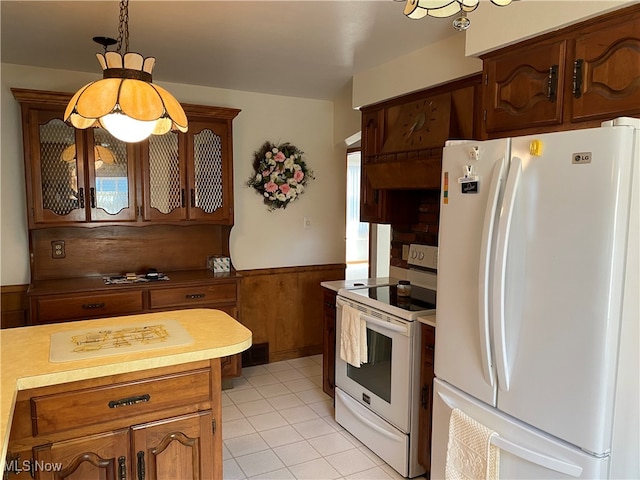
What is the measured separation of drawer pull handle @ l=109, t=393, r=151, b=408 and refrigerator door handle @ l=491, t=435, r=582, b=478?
1.38 meters

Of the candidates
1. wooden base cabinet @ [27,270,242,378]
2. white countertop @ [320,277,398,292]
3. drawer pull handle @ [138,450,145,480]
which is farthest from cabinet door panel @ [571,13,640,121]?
wooden base cabinet @ [27,270,242,378]

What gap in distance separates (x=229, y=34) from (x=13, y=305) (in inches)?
96.9

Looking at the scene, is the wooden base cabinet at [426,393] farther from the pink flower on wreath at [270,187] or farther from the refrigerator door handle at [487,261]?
the pink flower on wreath at [270,187]

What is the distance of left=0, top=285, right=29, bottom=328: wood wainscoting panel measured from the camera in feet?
11.0

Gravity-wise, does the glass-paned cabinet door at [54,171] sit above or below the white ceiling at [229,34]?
below

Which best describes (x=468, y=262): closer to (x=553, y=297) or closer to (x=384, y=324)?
(x=553, y=297)

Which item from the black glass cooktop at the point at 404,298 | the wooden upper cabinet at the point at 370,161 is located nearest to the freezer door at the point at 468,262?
the black glass cooktop at the point at 404,298

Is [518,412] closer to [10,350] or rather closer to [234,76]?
A: [10,350]

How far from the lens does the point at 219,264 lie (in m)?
3.88

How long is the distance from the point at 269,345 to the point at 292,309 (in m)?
0.40

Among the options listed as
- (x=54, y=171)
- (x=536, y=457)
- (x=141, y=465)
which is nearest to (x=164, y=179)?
(x=54, y=171)

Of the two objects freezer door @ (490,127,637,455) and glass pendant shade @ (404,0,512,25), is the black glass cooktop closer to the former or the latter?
freezer door @ (490,127,637,455)

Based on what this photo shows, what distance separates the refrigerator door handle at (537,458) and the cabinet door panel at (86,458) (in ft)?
4.79

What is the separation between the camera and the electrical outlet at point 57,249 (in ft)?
11.4
